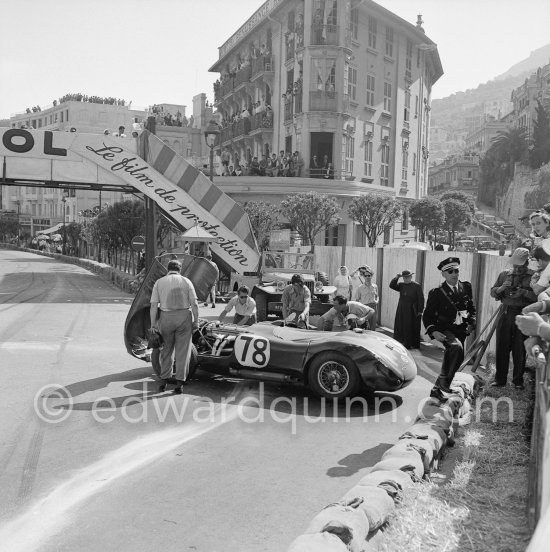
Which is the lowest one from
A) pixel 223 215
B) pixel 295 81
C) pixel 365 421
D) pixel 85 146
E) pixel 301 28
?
pixel 365 421

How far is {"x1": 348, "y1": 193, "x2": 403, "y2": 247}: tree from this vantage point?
37.3 meters

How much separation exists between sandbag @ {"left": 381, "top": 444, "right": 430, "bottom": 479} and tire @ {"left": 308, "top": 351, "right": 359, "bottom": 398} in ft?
8.94

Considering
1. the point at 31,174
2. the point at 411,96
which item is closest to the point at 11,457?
the point at 31,174

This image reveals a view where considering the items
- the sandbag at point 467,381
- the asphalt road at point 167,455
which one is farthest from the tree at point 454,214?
the sandbag at point 467,381

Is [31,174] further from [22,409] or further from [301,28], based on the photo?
[301,28]

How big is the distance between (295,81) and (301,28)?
10.2 ft

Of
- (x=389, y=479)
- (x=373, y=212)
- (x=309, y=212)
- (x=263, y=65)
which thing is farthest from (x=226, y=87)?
(x=389, y=479)

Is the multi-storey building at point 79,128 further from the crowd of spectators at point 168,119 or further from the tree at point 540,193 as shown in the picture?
the tree at point 540,193

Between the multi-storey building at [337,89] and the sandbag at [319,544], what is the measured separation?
36.7 metres

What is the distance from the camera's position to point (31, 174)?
2475 cm

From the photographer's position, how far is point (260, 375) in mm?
8945

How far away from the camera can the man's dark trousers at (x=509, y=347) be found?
8883 mm

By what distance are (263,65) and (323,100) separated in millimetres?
7961

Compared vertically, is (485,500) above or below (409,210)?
below
